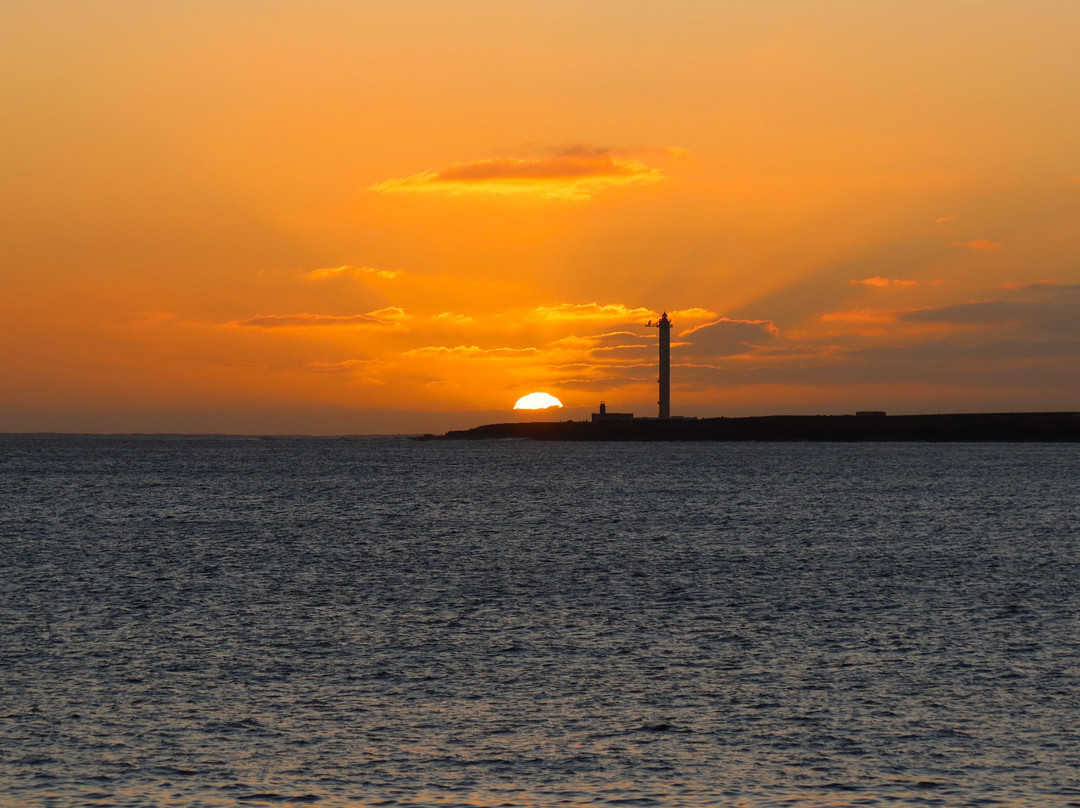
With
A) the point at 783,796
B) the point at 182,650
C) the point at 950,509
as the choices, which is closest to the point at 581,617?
the point at 182,650

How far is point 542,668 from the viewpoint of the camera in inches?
982

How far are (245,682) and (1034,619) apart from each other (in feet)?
66.6

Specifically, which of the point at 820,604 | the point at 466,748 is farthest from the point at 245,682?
the point at 820,604

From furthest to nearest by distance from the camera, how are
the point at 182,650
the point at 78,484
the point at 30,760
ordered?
the point at 78,484, the point at 182,650, the point at 30,760

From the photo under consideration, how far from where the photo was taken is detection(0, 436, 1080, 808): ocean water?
17.2 metres

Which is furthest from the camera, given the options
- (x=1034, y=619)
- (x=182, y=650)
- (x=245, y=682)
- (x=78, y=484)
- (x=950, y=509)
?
(x=78, y=484)

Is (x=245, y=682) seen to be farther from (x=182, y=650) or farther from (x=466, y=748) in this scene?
(x=466, y=748)

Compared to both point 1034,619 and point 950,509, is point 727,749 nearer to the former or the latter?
point 1034,619

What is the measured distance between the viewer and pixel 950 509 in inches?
3004

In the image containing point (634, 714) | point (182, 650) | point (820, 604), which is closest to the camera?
point (634, 714)

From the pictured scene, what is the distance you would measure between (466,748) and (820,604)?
1855cm

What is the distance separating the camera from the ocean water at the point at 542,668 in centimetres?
1716

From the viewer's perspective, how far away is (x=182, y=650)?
89.0 ft

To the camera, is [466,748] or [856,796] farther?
[466,748]
